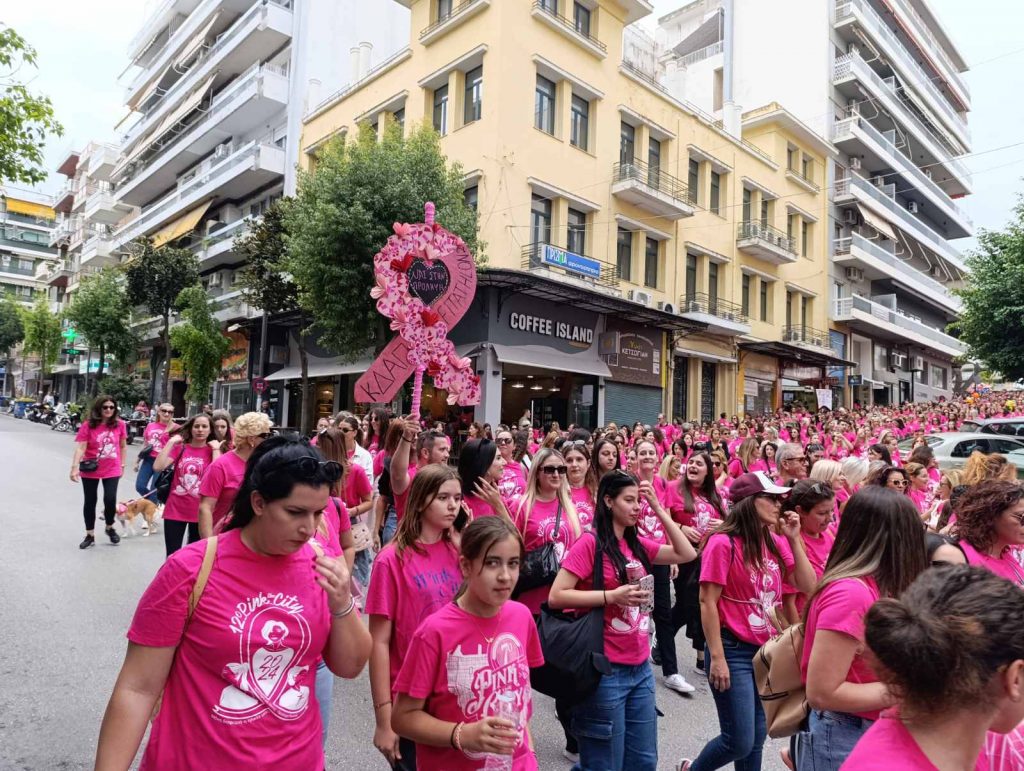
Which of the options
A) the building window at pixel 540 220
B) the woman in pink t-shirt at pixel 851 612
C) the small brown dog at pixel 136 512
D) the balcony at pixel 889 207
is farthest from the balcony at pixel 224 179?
the woman in pink t-shirt at pixel 851 612

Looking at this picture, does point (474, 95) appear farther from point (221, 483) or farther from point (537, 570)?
point (537, 570)

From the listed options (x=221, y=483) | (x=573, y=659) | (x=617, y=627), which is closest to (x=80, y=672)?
(x=221, y=483)

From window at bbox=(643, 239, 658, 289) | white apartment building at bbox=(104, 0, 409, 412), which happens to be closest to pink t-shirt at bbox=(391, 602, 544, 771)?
window at bbox=(643, 239, 658, 289)

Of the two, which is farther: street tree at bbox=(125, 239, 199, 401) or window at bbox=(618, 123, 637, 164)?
street tree at bbox=(125, 239, 199, 401)

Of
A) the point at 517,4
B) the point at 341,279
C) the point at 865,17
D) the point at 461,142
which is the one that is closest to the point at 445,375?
the point at 341,279

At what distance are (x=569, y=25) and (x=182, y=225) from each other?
71.3ft

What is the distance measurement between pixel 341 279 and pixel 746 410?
17.4 metres

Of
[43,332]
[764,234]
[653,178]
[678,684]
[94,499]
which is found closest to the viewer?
[678,684]

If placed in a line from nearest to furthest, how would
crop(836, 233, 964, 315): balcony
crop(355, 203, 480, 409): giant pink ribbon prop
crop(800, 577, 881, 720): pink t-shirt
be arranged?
1. crop(800, 577, 881, 720): pink t-shirt
2. crop(355, 203, 480, 409): giant pink ribbon prop
3. crop(836, 233, 964, 315): balcony

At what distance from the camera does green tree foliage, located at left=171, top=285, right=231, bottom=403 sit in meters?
25.4

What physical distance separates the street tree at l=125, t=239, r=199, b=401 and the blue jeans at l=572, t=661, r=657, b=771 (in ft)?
89.8

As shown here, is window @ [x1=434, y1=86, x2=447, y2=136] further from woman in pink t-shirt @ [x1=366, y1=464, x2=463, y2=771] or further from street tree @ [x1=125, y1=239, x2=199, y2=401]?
woman in pink t-shirt @ [x1=366, y1=464, x2=463, y2=771]

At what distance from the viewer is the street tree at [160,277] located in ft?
87.4

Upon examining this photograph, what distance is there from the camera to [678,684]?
4758mm
